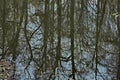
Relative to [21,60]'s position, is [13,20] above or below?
above

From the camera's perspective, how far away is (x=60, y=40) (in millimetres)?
9578

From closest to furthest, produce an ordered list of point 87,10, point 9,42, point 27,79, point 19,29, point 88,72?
point 27,79 → point 88,72 → point 9,42 → point 19,29 → point 87,10

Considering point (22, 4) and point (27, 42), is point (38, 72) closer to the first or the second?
point (27, 42)

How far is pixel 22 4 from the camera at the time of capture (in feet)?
46.6

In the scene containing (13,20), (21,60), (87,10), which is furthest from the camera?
(87,10)

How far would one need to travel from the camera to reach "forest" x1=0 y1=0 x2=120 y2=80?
7.39 metres

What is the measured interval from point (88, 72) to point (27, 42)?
2.60 metres

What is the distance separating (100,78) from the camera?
705cm

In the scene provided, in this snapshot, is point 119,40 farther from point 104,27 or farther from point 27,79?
point 27,79

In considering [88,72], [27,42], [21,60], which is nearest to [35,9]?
[27,42]

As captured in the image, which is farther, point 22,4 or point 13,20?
point 22,4

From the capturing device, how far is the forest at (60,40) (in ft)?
24.2

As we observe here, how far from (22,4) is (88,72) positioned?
24.6 feet

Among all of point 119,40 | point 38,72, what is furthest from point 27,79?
point 119,40
